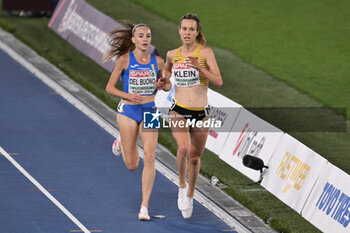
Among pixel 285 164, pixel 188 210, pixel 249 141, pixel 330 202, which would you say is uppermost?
pixel 330 202

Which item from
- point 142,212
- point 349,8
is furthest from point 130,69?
point 349,8

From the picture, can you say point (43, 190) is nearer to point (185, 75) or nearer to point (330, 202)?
point (185, 75)

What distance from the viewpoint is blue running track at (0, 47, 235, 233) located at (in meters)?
11.6

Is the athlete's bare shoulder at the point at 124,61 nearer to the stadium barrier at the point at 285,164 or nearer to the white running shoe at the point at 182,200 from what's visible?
the white running shoe at the point at 182,200

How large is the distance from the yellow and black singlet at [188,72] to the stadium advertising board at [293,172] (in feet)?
6.34

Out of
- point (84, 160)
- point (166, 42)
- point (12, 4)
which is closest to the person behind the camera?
point (84, 160)

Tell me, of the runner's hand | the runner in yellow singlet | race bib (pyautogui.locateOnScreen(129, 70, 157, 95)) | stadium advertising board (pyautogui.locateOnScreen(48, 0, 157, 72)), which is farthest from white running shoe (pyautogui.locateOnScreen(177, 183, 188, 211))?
stadium advertising board (pyautogui.locateOnScreen(48, 0, 157, 72))

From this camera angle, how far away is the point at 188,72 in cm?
1154

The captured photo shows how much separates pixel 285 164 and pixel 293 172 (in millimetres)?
330

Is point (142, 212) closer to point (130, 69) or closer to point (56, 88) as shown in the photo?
point (130, 69)

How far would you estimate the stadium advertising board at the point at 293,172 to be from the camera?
12.1m

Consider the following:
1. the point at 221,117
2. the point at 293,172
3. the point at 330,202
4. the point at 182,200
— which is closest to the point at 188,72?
the point at 182,200

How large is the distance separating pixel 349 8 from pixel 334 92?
29.9 ft

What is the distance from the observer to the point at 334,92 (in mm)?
19219
